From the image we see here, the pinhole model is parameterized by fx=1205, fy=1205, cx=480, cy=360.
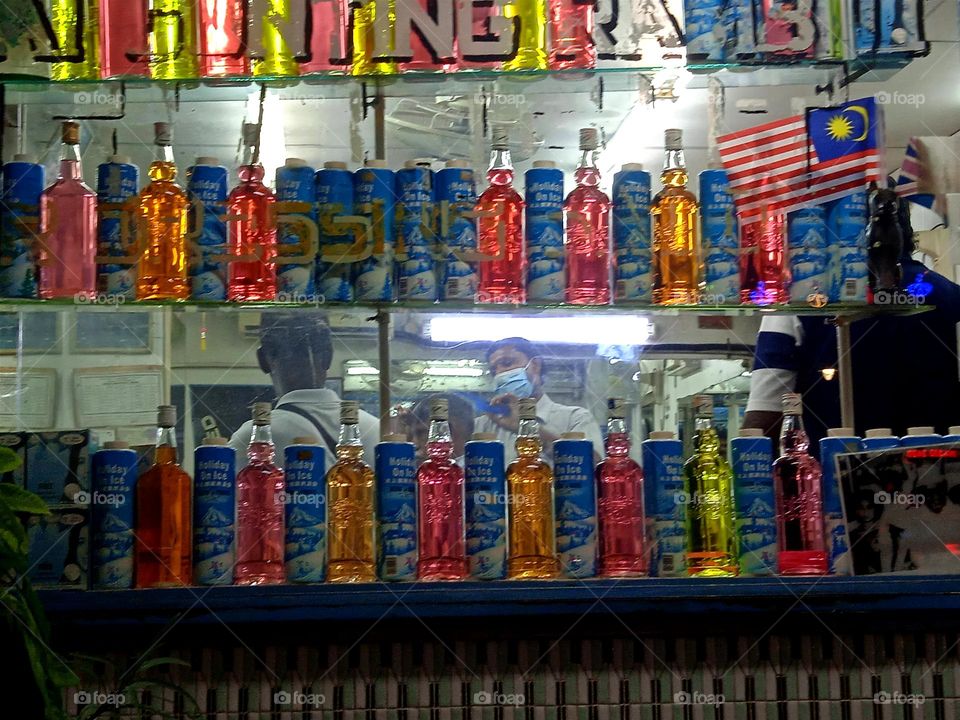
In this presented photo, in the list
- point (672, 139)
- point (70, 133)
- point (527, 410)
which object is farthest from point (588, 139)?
point (70, 133)

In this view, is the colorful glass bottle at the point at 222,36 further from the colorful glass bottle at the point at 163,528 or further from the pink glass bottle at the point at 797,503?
the pink glass bottle at the point at 797,503

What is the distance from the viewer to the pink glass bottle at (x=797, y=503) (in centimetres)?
229

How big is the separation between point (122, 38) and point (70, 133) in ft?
0.82

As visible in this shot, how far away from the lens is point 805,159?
2.45 m

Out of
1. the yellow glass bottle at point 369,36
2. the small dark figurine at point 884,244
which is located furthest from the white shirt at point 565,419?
the yellow glass bottle at point 369,36

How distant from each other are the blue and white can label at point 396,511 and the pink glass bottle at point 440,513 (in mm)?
36

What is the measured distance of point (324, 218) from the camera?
231 cm

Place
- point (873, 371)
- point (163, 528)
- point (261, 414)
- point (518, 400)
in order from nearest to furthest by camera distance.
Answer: point (163, 528), point (261, 414), point (518, 400), point (873, 371)

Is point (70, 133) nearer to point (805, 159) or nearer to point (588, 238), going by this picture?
point (588, 238)

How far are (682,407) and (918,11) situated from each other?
980mm

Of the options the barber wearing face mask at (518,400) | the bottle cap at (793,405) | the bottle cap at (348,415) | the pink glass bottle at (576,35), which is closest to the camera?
the bottle cap at (348,415)

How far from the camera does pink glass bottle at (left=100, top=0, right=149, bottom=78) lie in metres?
2.43

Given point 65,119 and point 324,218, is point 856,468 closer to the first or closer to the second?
point 324,218

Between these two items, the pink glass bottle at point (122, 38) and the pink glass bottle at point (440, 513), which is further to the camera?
the pink glass bottle at point (122, 38)
